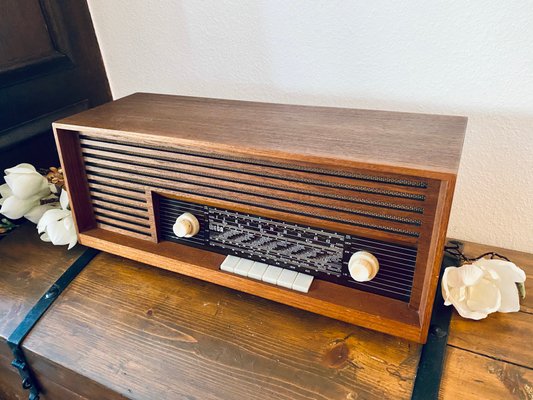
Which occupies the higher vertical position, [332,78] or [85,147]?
[332,78]

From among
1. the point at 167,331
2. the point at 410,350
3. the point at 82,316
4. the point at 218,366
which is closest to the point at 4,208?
the point at 82,316

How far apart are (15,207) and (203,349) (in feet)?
2.13

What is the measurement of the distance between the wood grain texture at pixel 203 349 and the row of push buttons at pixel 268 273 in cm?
8

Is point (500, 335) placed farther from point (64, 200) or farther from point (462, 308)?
point (64, 200)

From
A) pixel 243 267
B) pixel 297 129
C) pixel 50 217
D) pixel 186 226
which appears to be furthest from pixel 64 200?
pixel 297 129

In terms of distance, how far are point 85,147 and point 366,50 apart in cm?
66

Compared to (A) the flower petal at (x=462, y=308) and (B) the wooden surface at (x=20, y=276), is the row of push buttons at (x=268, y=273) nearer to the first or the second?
(A) the flower petal at (x=462, y=308)

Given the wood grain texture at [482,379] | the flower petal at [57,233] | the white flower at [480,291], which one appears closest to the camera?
the wood grain texture at [482,379]

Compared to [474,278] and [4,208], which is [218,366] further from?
[4,208]

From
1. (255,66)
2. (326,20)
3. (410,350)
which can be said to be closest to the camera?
(410,350)

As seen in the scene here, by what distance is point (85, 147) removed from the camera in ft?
2.94

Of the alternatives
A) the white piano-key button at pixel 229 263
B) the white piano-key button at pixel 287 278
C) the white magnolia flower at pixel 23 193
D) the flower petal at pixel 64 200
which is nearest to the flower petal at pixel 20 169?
the white magnolia flower at pixel 23 193

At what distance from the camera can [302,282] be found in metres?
0.75

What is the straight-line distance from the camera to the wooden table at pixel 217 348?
25.8 inches
